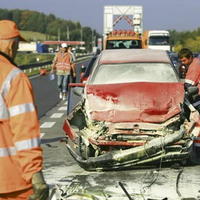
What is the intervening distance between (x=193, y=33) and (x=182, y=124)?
355 feet

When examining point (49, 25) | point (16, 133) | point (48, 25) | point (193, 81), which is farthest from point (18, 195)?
point (48, 25)

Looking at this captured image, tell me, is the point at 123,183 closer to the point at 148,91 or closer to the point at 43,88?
the point at 148,91

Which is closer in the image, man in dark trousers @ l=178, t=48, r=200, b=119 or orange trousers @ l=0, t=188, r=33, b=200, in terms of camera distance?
orange trousers @ l=0, t=188, r=33, b=200

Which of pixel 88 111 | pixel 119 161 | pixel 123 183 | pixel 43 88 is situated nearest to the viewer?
pixel 123 183

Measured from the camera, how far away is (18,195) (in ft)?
11.5

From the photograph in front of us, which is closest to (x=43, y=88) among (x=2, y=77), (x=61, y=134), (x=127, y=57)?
(x=61, y=134)

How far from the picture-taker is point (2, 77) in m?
3.40

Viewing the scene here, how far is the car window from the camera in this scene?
881 cm

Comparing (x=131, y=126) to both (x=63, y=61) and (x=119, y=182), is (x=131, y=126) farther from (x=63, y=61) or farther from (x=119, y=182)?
(x=63, y=61)

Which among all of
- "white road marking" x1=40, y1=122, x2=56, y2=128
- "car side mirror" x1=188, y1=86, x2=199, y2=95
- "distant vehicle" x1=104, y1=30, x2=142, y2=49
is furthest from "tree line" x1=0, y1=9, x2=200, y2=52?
"car side mirror" x1=188, y1=86, x2=199, y2=95

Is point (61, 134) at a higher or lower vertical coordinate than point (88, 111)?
lower

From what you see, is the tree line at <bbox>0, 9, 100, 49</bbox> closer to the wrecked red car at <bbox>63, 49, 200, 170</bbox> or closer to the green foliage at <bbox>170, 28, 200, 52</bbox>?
the green foliage at <bbox>170, 28, 200, 52</bbox>

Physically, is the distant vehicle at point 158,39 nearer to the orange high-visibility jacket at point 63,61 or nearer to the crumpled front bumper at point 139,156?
the orange high-visibility jacket at point 63,61

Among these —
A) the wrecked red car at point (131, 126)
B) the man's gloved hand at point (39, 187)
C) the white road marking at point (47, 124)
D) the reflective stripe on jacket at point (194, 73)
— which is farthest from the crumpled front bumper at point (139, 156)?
the white road marking at point (47, 124)
